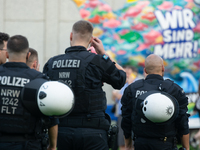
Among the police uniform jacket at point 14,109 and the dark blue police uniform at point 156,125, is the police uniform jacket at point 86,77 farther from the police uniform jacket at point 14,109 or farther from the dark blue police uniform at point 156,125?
the dark blue police uniform at point 156,125

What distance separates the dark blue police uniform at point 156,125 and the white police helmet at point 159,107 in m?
0.24

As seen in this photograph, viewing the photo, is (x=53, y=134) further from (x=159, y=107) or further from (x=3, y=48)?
(x=3, y=48)

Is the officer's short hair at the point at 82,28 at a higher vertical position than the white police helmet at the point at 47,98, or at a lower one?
higher

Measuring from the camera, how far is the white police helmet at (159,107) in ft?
12.3

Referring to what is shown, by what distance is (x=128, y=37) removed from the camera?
27.1 ft

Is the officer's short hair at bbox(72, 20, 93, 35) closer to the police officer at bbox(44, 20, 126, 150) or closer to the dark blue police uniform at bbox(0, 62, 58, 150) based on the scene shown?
the police officer at bbox(44, 20, 126, 150)

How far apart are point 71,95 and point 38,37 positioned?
534 cm

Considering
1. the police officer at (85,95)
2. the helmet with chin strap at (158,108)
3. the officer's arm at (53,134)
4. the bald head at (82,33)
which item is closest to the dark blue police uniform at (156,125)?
the helmet with chin strap at (158,108)

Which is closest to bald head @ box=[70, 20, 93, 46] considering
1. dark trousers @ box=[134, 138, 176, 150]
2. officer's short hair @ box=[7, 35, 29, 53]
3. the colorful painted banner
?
officer's short hair @ box=[7, 35, 29, 53]

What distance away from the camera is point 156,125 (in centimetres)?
407

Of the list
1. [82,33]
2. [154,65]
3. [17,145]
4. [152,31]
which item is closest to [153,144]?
[154,65]

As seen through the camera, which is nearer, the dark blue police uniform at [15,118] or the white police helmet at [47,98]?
the white police helmet at [47,98]

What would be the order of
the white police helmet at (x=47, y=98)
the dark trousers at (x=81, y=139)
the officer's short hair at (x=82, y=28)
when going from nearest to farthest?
the white police helmet at (x=47, y=98)
the dark trousers at (x=81, y=139)
the officer's short hair at (x=82, y=28)

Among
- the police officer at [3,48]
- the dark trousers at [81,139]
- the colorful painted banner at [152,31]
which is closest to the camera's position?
the dark trousers at [81,139]
